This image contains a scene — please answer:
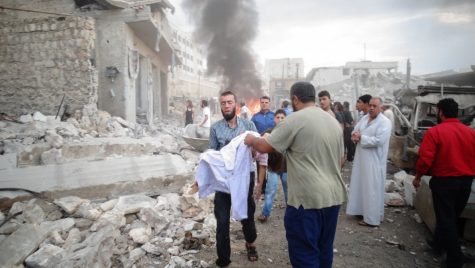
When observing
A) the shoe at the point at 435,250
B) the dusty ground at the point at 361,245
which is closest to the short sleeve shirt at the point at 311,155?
the dusty ground at the point at 361,245

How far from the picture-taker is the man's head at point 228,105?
335 centimetres

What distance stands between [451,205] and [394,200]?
2468mm

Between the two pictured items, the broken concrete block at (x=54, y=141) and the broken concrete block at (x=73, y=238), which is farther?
the broken concrete block at (x=54, y=141)

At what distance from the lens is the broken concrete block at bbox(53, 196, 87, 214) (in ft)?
13.7

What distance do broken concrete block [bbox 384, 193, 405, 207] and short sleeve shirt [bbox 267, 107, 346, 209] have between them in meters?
3.82

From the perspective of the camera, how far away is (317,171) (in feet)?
7.58

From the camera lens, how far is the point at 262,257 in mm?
3768

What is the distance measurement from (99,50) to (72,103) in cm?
267

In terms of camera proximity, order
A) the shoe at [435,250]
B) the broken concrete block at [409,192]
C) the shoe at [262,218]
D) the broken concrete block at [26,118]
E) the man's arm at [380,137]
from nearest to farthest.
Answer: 1. the shoe at [435,250]
2. the man's arm at [380,137]
3. the shoe at [262,218]
4. the broken concrete block at [409,192]
5. the broken concrete block at [26,118]

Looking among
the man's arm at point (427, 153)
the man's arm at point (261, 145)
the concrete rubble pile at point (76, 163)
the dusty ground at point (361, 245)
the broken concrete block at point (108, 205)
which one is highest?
the man's arm at point (261, 145)

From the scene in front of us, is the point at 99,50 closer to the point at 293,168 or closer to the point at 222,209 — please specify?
the point at 222,209

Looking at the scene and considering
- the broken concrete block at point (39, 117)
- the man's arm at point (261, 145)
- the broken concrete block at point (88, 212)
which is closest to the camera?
the man's arm at point (261, 145)

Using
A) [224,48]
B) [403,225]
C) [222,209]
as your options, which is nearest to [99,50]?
[222,209]

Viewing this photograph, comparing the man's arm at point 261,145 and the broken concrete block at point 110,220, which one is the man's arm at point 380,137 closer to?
the man's arm at point 261,145
